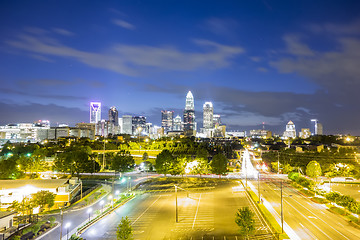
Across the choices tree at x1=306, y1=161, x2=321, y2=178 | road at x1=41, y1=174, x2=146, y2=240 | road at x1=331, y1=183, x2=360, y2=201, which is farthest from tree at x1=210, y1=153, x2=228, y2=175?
road at x1=41, y1=174, x2=146, y2=240

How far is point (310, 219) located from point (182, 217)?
41.9 feet

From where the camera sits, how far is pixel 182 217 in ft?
92.7

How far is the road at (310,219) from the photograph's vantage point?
23406 millimetres

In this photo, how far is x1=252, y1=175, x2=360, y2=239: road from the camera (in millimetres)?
23406

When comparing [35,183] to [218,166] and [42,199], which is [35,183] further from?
[218,166]

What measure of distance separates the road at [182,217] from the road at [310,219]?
3.02 meters

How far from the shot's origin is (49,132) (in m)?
185

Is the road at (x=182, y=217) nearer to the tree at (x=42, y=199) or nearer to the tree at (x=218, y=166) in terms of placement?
the tree at (x=42, y=199)

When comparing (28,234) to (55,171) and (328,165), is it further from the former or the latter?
(328,165)

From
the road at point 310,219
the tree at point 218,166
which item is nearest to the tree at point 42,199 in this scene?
the road at point 310,219

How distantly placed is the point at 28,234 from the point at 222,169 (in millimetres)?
36167

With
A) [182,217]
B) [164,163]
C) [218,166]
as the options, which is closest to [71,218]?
[182,217]

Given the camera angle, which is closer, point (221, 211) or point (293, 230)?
point (293, 230)

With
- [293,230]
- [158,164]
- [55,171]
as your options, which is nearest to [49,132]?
[55,171]
